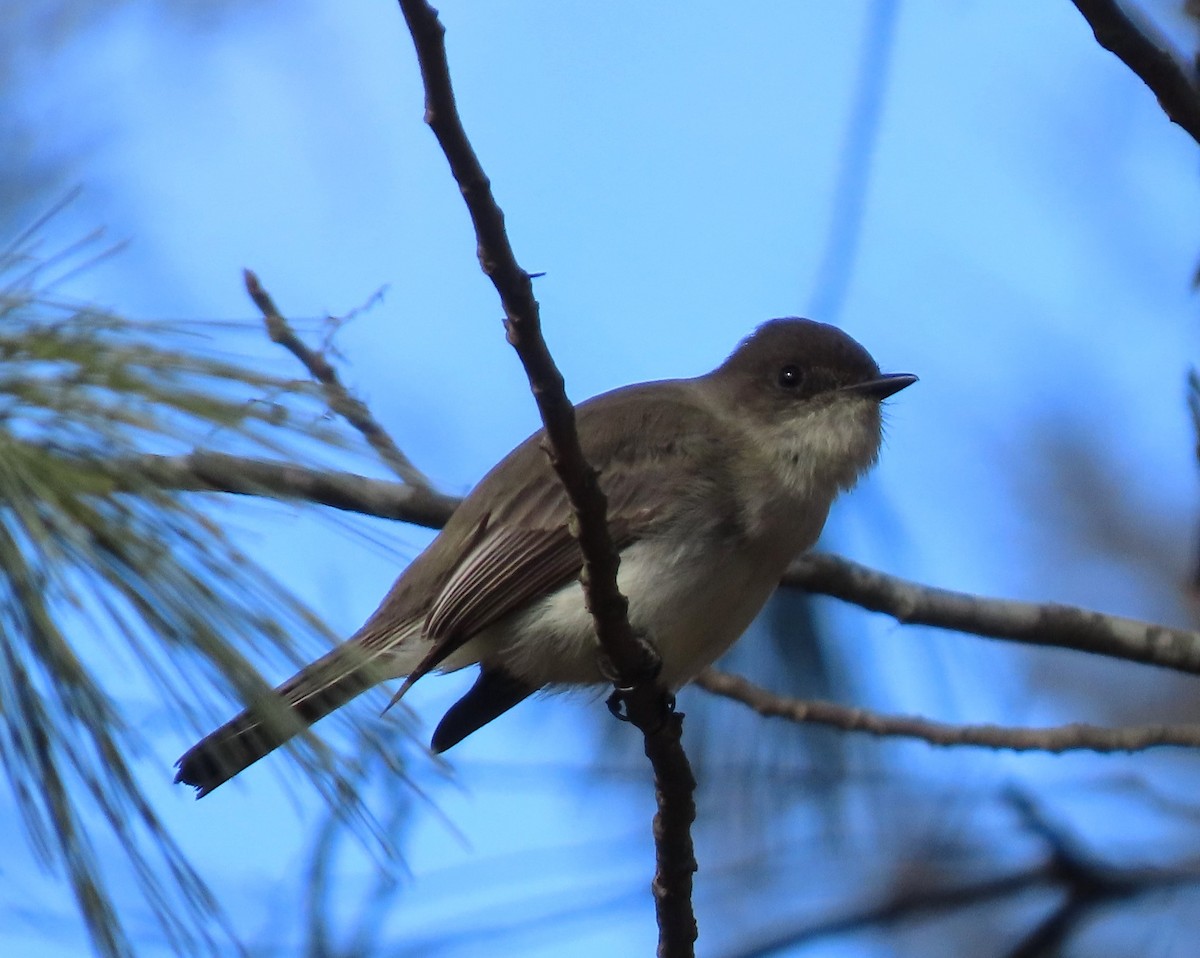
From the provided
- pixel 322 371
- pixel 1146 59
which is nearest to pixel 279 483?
pixel 322 371

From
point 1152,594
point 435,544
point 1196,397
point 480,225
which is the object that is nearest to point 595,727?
point 435,544

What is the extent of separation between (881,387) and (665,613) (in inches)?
36.5

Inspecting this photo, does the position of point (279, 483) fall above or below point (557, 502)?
above

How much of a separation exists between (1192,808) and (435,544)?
5.31 feet

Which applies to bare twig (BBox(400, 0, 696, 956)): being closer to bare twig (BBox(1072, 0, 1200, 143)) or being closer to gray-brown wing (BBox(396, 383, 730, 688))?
gray-brown wing (BBox(396, 383, 730, 688))

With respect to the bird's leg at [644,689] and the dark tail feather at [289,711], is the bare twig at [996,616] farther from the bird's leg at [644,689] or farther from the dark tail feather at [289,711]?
the dark tail feather at [289,711]

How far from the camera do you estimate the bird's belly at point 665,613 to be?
3.09 m

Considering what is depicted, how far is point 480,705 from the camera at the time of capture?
3.35 metres

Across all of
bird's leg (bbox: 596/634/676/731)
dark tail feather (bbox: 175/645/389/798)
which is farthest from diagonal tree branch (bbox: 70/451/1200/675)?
dark tail feather (bbox: 175/645/389/798)

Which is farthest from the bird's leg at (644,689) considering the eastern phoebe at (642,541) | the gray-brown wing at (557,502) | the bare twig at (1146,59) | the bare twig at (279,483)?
the bare twig at (1146,59)

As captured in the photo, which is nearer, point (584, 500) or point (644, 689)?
point (584, 500)

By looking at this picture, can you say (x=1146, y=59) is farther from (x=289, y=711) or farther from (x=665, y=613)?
(x=289, y=711)

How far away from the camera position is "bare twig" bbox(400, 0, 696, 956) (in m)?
1.81

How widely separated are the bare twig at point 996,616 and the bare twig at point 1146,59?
1174 mm
